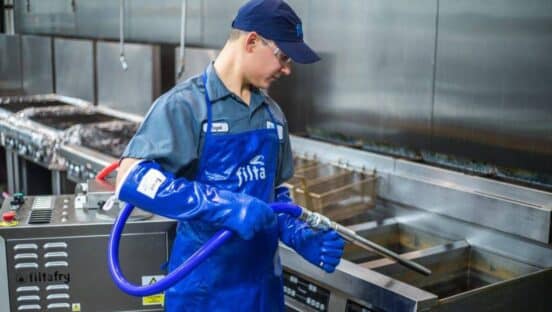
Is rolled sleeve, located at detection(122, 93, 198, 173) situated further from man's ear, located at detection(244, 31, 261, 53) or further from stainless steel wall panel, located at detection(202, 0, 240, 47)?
stainless steel wall panel, located at detection(202, 0, 240, 47)

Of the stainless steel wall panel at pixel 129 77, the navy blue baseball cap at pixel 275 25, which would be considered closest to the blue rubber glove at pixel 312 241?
the navy blue baseball cap at pixel 275 25

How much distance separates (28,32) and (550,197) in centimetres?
516

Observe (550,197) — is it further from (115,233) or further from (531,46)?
(115,233)

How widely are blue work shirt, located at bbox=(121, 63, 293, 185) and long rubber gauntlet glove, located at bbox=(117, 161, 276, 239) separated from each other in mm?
54

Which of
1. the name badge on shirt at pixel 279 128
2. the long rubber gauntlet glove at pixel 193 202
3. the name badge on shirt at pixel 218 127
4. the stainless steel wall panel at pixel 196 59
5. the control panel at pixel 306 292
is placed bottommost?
the control panel at pixel 306 292

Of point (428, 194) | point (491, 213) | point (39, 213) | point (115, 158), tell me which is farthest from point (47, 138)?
point (491, 213)

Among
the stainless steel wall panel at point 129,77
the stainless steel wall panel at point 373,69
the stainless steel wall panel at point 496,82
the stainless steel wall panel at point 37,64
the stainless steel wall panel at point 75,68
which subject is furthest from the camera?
the stainless steel wall panel at point 37,64

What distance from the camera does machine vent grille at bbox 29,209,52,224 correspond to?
1765 millimetres

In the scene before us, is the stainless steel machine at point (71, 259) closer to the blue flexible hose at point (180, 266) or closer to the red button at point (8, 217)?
the red button at point (8, 217)

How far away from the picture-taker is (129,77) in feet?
12.6

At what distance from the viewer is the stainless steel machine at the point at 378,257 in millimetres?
1646

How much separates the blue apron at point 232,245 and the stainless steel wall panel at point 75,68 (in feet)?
9.71

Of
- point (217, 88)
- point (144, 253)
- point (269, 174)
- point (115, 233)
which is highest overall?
point (217, 88)

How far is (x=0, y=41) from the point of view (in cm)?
538
